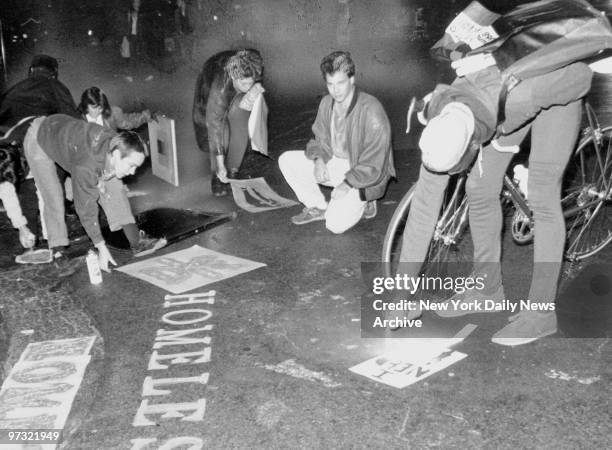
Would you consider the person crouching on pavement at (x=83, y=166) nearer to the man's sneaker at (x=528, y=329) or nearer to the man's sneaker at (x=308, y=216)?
the man's sneaker at (x=308, y=216)

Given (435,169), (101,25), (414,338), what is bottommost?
(414,338)

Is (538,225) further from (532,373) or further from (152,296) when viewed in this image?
(152,296)

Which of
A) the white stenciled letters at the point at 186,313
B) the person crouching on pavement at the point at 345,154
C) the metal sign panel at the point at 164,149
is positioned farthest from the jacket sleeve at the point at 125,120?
the white stenciled letters at the point at 186,313

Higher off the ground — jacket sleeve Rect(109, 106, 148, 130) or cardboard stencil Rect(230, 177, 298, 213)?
jacket sleeve Rect(109, 106, 148, 130)

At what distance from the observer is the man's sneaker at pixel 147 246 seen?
4.55 meters

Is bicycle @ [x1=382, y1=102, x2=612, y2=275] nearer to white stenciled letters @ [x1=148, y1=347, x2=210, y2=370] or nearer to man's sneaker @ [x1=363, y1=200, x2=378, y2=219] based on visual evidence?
man's sneaker @ [x1=363, y1=200, x2=378, y2=219]

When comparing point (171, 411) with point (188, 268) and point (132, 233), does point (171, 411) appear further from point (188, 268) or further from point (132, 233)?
point (132, 233)

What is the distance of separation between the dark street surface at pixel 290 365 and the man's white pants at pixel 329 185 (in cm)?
13

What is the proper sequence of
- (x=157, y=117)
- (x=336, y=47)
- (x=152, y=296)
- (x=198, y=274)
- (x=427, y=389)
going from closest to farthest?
(x=427, y=389)
(x=152, y=296)
(x=198, y=274)
(x=157, y=117)
(x=336, y=47)

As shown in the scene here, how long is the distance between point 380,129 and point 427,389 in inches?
84.2

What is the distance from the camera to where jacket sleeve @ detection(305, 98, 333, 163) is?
489 cm

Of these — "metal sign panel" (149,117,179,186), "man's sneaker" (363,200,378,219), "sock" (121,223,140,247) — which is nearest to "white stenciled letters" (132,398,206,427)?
"sock" (121,223,140,247)

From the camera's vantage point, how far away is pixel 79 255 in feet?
15.1

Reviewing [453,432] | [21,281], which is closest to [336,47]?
[21,281]
